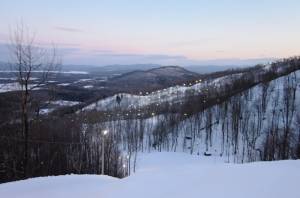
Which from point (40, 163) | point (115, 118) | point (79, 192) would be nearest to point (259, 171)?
point (79, 192)

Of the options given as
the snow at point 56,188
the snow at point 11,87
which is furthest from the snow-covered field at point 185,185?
the snow at point 11,87

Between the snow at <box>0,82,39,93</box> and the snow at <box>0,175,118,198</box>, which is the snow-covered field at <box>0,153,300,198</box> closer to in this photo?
the snow at <box>0,175,118,198</box>

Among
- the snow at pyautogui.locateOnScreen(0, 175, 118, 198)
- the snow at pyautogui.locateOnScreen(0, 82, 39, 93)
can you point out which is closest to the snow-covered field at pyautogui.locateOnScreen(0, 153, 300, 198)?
the snow at pyautogui.locateOnScreen(0, 175, 118, 198)

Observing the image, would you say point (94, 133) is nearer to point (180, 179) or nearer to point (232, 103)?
point (232, 103)

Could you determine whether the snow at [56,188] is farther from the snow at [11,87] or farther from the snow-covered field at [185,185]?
the snow at [11,87]

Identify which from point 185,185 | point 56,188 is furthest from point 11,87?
point 185,185

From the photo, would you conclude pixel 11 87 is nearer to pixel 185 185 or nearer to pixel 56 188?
pixel 56 188

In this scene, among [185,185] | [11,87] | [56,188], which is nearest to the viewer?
[185,185]

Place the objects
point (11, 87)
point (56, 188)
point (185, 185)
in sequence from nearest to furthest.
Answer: point (185, 185), point (56, 188), point (11, 87)
